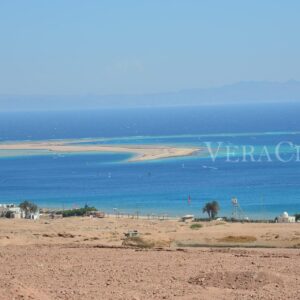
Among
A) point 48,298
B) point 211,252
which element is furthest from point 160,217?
point 48,298

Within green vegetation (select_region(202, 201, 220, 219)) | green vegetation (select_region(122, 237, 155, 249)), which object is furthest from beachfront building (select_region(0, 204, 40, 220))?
green vegetation (select_region(122, 237, 155, 249))

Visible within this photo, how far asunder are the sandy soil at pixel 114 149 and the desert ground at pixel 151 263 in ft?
214

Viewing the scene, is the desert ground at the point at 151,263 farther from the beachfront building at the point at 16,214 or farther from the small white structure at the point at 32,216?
the beachfront building at the point at 16,214

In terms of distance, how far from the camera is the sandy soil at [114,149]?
103 metres

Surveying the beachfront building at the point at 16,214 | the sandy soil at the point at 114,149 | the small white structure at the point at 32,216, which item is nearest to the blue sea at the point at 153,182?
the sandy soil at the point at 114,149

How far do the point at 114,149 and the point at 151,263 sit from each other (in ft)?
299

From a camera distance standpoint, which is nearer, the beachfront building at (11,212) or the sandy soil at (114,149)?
the beachfront building at (11,212)

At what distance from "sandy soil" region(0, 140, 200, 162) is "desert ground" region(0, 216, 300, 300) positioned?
65.2 meters

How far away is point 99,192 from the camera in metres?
67.6

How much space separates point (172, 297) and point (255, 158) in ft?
262

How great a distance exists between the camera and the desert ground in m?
19.4

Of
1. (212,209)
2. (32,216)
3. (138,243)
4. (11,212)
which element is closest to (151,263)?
(138,243)

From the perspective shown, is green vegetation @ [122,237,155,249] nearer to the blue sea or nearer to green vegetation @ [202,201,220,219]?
green vegetation @ [202,201,220,219]

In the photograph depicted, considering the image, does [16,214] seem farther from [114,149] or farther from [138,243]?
[114,149]
